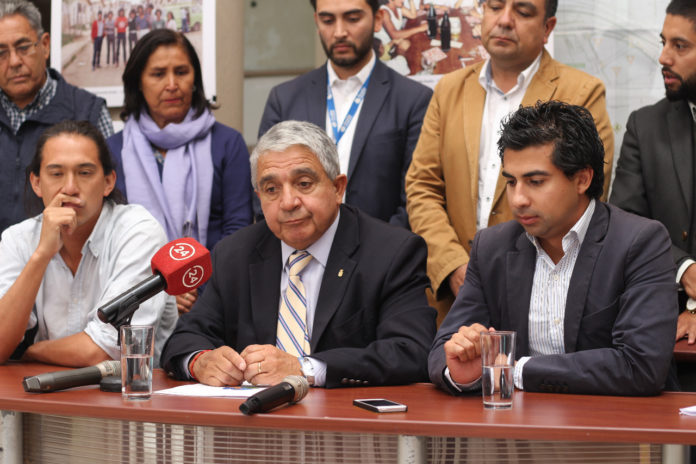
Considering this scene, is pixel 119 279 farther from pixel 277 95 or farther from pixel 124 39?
pixel 124 39

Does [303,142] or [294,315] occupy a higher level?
[303,142]

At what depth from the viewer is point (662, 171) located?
3584 mm

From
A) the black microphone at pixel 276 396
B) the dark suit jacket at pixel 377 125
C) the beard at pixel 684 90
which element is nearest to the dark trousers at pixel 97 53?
the dark suit jacket at pixel 377 125

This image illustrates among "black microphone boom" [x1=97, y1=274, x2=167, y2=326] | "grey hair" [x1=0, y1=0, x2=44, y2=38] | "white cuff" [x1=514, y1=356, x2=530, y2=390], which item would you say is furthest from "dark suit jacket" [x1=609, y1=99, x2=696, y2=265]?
"grey hair" [x1=0, y1=0, x2=44, y2=38]

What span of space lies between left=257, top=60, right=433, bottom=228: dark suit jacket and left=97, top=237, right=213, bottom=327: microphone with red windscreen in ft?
5.01

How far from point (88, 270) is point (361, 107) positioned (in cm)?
143

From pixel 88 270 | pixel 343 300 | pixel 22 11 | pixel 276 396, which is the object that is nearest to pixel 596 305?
pixel 343 300

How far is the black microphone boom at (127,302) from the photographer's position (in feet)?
7.06

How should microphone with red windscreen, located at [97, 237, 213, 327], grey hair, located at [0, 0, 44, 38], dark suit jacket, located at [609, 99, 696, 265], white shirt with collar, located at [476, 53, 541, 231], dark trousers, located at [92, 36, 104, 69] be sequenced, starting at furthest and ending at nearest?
dark trousers, located at [92, 36, 104, 69]
grey hair, located at [0, 0, 44, 38]
white shirt with collar, located at [476, 53, 541, 231]
dark suit jacket, located at [609, 99, 696, 265]
microphone with red windscreen, located at [97, 237, 213, 327]

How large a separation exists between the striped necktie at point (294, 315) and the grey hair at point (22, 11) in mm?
2272

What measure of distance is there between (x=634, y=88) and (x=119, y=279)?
269 centimetres

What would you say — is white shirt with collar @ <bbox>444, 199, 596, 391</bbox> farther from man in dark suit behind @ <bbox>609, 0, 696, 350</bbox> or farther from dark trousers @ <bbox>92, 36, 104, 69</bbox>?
dark trousers @ <bbox>92, 36, 104, 69</bbox>

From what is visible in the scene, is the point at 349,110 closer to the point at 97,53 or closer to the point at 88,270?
the point at 88,270

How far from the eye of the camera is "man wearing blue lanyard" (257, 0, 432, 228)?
3.92m
